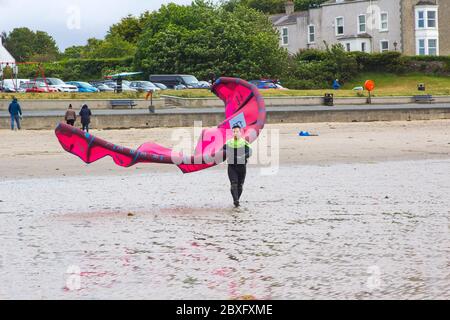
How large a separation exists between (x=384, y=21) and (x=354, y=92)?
26984 millimetres

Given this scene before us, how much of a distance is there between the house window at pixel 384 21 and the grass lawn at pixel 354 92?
10.3 meters

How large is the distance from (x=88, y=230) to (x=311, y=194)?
5645 mm

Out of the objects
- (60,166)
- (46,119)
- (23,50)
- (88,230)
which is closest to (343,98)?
(46,119)

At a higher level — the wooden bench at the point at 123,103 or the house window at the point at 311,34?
the house window at the point at 311,34

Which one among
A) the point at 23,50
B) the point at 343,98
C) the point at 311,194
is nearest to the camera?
the point at 311,194

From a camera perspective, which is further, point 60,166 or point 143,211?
point 60,166

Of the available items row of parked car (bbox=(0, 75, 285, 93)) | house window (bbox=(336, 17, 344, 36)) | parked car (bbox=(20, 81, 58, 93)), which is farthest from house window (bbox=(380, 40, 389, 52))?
parked car (bbox=(20, 81, 58, 93))

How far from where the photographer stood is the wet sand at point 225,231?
11094 mm

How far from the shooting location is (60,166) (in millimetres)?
25562

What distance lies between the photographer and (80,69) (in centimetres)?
7612

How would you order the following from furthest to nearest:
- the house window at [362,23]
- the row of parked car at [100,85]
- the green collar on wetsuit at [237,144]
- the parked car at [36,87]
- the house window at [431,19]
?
the house window at [362,23] → the house window at [431,19] → the row of parked car at [100,85] → the parked car at [36,87] → the green collar on wetsuit at [237,144]

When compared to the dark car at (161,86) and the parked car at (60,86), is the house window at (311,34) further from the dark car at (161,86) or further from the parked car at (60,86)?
the parked car at (60,86)

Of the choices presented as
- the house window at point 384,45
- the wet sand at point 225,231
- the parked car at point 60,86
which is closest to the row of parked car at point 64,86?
the parked car at point 60,86
